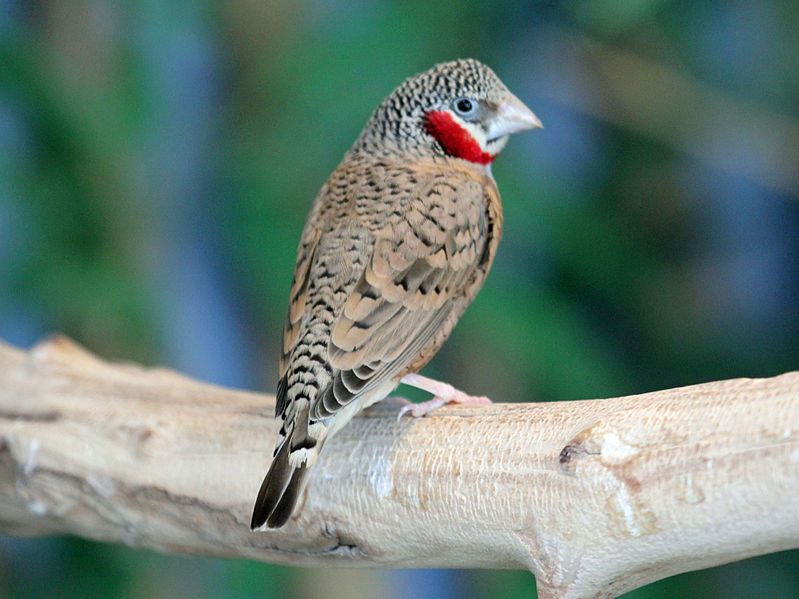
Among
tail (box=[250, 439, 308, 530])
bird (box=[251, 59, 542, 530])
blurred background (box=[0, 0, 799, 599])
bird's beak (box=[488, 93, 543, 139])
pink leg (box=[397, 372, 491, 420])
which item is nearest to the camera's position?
tail (box=[250, 439, 308, 530])

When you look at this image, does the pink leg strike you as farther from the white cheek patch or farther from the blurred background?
the blurred background

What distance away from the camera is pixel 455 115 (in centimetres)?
241

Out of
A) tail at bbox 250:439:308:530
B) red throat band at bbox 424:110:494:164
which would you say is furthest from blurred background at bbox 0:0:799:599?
tail at bbox 250:439:308:530

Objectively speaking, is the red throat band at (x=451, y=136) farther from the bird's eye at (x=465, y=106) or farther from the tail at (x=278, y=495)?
the tail at (x=278, y=495)

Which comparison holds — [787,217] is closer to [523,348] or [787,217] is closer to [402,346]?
[523,348]

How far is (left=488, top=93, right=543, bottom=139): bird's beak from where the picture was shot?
7.80 feet

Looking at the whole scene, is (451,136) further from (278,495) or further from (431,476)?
(278,495)

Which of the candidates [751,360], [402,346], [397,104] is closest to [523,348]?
[751,360]

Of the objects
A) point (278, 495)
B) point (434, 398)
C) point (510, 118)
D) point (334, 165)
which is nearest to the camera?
point (278, 495)

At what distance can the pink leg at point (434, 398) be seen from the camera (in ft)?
6.43

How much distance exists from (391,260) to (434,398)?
33cm

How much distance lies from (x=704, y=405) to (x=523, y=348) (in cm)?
183

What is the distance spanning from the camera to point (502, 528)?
5.51 feet

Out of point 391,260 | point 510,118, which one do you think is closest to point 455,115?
point 510,118
